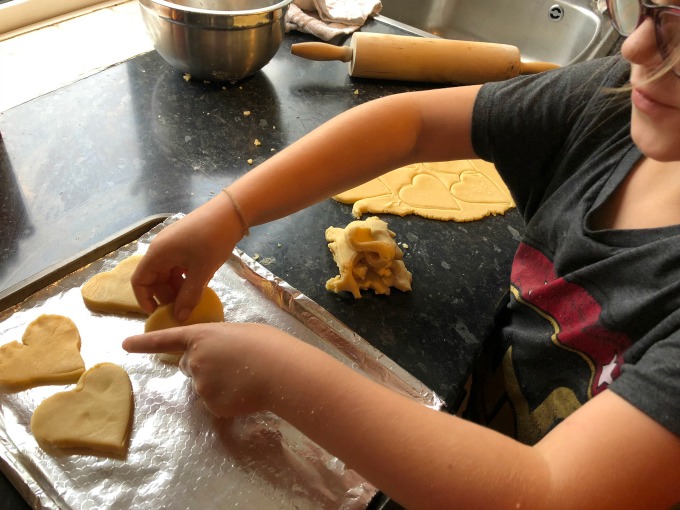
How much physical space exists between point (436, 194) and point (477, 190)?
90 mm

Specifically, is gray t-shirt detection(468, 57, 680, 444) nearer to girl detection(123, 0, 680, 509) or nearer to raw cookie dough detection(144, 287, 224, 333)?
girl detection(123, 0, 680, 509)

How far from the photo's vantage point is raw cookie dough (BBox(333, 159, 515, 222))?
0.94 m

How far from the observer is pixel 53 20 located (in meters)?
1.39

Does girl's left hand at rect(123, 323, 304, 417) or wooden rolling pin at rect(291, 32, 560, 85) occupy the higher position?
wooden rolling pin at rect(291, 32, 560, 85)

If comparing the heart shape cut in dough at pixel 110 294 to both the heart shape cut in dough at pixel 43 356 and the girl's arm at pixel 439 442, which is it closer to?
the heart shape cut in dough at pixel 43 356

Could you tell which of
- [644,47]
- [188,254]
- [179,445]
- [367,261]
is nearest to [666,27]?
[644,47]

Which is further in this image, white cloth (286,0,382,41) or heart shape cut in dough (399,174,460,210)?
white cloth (286,0,382,41)

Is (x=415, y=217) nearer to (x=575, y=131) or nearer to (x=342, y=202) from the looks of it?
(x=342, y=202)

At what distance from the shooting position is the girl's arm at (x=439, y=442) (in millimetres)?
459

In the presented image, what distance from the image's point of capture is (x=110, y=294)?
2.43ft

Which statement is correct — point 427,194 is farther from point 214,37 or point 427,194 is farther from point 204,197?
point 214,37

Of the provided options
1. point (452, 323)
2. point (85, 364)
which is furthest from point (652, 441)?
point (85, 364)

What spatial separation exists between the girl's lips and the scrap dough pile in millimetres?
558

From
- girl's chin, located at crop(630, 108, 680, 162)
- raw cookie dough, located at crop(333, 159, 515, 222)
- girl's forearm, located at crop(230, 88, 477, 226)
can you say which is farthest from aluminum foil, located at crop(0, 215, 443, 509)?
girl's chin, located at crop(630, 108, 680, 162)
